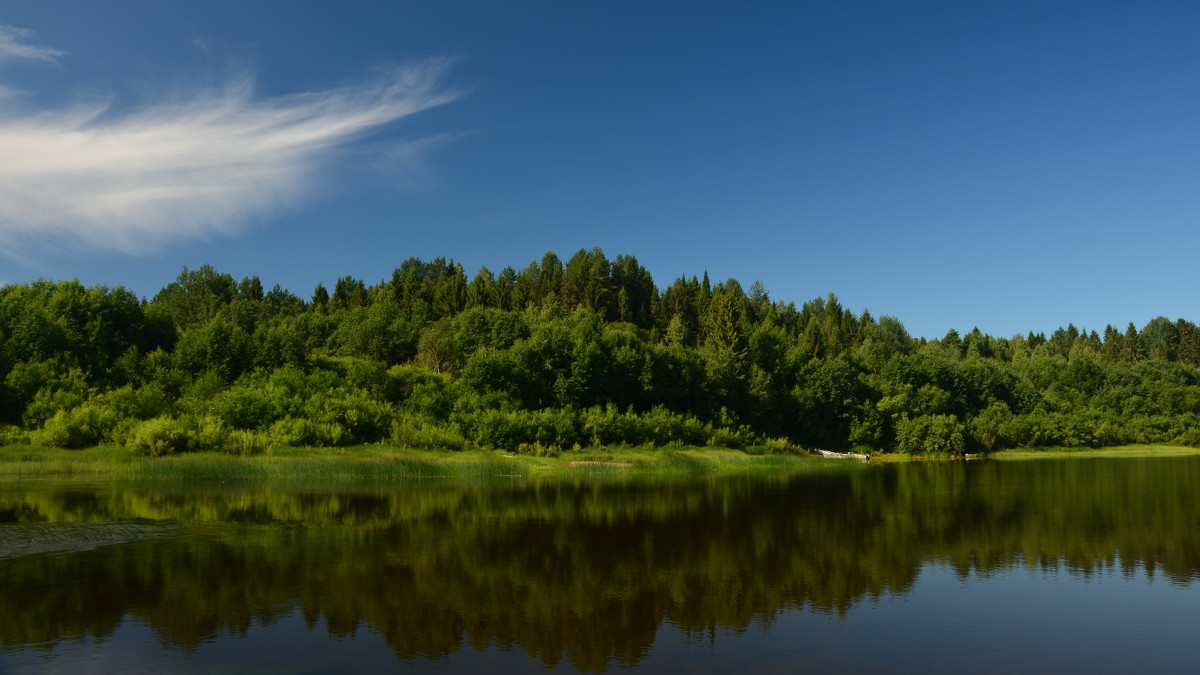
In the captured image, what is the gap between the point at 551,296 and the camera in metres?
123

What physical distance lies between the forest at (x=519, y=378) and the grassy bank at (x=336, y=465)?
2675 millimetres

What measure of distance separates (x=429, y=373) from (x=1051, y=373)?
11010 cm

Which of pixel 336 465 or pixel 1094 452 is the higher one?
pixel 336 465

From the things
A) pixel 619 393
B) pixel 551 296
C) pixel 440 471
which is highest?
pixel 551 296

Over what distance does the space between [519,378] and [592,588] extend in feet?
215

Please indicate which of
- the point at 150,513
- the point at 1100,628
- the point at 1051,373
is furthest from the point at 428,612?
the point at 1051,373

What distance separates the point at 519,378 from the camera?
83938mm

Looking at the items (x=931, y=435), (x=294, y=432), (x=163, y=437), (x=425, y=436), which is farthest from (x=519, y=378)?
(x=931, y=435)

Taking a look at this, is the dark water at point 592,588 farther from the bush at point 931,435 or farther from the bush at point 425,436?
the bush at point 931,435

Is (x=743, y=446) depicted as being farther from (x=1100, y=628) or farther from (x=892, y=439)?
(x=1100, y=628)

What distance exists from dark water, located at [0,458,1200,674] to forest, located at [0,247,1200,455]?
3404 cm

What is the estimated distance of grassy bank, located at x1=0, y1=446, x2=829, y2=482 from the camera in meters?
51.7

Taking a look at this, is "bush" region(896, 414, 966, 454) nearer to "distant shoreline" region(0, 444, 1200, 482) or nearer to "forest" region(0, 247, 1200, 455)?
"forest" region(0, 247, 1200, 455)

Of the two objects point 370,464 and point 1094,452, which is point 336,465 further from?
point 1094,452
